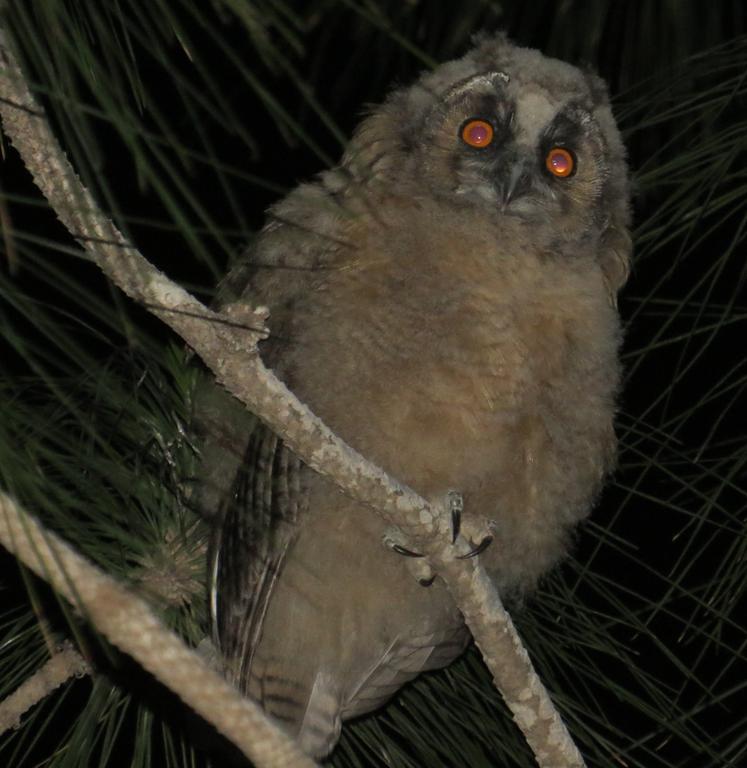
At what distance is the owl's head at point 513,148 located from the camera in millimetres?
2291

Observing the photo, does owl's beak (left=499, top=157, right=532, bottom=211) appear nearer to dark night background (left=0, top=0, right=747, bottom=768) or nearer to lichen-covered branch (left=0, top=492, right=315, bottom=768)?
dark night background (left=0, top=0, right=747, bottom=768)

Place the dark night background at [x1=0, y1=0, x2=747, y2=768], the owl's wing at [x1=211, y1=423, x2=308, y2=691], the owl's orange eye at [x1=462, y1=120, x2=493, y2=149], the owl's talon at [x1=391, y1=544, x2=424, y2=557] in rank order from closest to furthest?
the dark night background at [x1=0, y1=0, x2=747, y2=768]
the owl's talon at [x1=391, y1=544, x2=424, y2=557]
the owl's wing at [x1=211, y1=423, x2=308, y2=691]
the owl's orange eye at [x1=462, y1=120, x2=493, y2=149]

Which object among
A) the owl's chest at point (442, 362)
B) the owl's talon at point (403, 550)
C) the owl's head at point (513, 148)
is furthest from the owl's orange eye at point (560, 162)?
the owl's talon at point (403, 550)

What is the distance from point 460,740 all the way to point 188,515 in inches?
24.3

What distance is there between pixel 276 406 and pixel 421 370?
61cm

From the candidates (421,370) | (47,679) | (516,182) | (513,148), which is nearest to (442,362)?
(421,370)

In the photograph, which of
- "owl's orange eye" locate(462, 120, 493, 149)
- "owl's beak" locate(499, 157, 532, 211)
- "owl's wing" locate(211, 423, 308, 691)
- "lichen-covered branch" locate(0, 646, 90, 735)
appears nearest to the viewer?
"lichen-covered branch" locate(0, 646, 90, 735)

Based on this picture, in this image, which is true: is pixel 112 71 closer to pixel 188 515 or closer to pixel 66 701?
pixel 188 515

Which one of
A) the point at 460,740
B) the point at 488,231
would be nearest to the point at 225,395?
the point at 488,231

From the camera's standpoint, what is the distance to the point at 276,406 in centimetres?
143

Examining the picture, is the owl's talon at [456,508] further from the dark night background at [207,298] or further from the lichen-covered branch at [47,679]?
the lichen-covered branch at [47,679]

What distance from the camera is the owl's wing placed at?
2.10 metres

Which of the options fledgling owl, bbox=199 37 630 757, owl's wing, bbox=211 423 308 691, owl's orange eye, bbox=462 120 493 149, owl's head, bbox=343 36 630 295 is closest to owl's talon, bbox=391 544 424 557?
fledgling owl, bbox=199 37 630 757

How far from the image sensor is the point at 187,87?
0.99 meters
